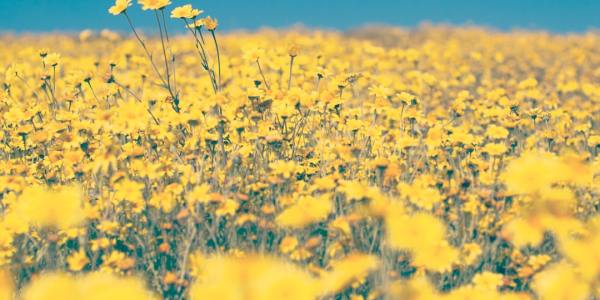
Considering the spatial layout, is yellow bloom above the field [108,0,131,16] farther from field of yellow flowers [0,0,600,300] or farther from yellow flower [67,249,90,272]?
yellow flower [67,249,90,272]

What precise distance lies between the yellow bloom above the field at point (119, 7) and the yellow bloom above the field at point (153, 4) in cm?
9

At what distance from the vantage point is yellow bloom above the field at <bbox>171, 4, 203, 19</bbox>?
3694 millimetres

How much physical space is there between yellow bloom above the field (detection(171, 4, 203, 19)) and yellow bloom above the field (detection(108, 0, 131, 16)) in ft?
0.98

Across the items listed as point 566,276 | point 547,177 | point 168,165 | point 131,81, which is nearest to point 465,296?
point 566,276

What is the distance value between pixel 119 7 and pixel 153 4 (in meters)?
0.25

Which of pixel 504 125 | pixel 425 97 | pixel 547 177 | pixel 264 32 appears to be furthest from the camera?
pixel 264 32

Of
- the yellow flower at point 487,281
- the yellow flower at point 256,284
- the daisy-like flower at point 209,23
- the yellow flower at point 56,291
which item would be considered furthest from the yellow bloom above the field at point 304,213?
the daisy-like flower at point 209,23

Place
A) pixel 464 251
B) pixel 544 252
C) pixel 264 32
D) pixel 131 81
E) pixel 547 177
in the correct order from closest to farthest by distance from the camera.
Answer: pixel 547 177, pixel 464 251, pixel 544 252, pixel 131 81, pixel 264 32

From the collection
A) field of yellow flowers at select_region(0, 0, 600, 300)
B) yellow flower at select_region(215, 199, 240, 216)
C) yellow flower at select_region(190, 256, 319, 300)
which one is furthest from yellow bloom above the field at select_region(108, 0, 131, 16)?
yellow flower at select_region(190, 256, 319, 300)

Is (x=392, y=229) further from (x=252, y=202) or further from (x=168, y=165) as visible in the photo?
(x=168, y=165)

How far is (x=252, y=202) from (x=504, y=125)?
170 cm

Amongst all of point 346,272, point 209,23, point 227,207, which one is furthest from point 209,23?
point 346,272

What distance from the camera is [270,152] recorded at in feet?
12.7

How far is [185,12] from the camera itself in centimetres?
373
